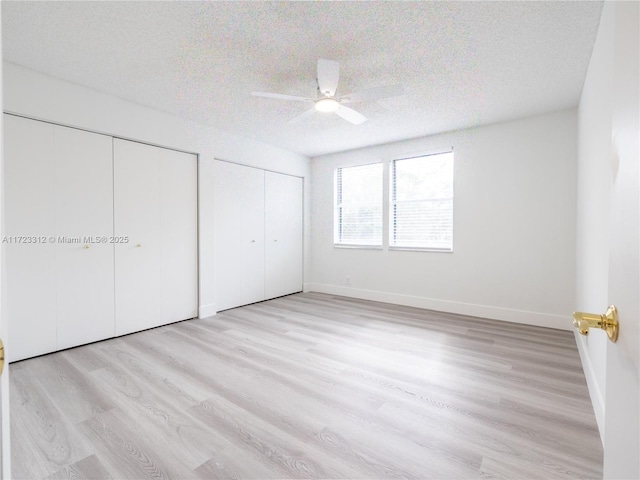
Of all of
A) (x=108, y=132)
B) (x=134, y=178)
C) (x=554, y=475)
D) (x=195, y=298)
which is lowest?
(x=554, y=475)

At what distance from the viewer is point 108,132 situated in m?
3.26

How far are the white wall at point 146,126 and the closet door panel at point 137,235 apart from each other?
23 centimetres

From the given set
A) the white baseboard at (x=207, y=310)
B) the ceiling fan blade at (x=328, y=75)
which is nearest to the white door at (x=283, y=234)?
the white baseboard at (x=207, y=310)

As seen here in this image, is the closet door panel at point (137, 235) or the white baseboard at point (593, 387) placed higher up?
the closet door panel at point (137, 235)

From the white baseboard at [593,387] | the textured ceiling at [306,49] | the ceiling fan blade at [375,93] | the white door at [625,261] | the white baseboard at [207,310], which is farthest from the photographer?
the white baseboard at [207,310]

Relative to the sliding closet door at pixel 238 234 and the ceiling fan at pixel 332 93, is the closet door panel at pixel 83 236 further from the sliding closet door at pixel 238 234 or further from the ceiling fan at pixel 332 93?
the ceiling fan at pixel 332 93

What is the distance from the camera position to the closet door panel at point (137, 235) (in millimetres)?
3396

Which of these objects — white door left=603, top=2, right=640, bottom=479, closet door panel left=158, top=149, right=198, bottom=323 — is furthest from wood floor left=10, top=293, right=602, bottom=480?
white door left=603, top=2, right=640, bottom=479

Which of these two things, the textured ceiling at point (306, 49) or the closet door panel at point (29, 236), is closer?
the textured ceiling at point (306, 49)

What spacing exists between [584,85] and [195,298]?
15.9 ft

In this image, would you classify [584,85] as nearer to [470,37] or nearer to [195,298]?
[470,37]

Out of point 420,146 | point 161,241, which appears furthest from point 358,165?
point 161,241

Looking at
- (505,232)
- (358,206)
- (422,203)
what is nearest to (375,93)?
(422,203)

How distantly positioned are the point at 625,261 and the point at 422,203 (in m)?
4.22
